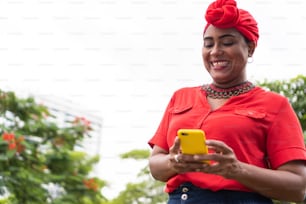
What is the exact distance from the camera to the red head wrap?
138 centimetres

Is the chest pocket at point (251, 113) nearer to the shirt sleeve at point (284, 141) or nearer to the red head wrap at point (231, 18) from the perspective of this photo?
the shirt sleeve at point (284, 141)

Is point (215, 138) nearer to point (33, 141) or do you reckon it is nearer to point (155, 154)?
point (155, 154)

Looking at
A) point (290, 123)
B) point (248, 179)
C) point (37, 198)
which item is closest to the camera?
point (248, 179)

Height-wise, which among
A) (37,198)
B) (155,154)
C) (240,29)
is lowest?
(37,198)

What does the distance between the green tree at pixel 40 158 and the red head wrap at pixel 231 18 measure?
4.46m

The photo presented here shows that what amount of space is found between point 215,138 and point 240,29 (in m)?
0.27

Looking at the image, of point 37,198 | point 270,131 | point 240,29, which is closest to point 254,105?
point 270,131

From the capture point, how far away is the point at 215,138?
52.1 inches

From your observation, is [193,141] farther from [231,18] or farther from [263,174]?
[231,18]

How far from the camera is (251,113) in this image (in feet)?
4.39

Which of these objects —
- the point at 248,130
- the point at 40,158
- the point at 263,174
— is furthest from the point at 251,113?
the point at 40,158

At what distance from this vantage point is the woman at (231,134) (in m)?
1.26

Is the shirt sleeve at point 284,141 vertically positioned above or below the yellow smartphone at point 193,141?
below

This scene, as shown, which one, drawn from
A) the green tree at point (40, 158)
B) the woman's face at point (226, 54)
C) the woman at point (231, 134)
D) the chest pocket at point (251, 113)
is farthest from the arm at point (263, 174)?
the green tree at point (40, 158)
